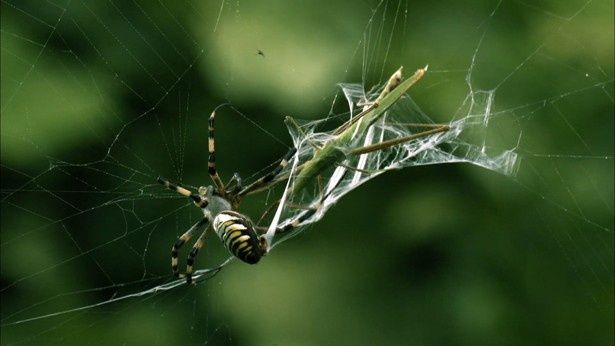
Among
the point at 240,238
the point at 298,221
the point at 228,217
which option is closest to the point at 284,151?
the point at 298,221

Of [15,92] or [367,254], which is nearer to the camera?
[15,92]

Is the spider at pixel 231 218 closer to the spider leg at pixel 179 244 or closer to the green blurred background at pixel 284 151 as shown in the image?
the spider leg at pixel 179 244

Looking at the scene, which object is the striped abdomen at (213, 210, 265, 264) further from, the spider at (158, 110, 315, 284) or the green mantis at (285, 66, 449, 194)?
the green mantis at (285, 66, 449, 194)

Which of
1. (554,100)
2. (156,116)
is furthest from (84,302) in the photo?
(554,100)

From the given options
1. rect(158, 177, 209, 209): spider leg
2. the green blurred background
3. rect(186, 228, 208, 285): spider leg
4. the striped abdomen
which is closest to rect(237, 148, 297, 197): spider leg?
rect(158, 177, 209, 209): spider leg

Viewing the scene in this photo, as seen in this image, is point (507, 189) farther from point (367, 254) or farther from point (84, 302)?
point (84, 302)
